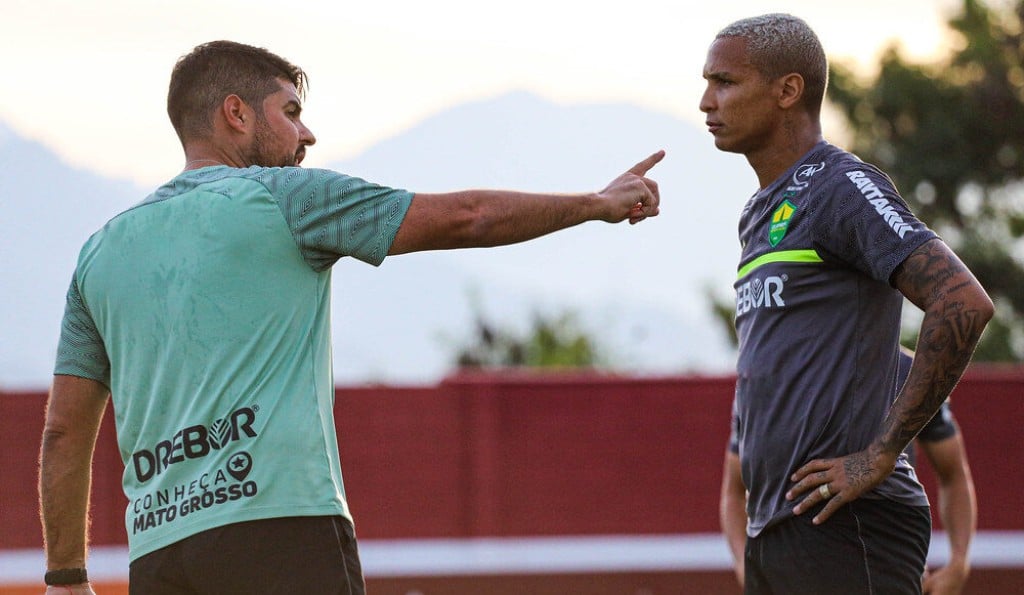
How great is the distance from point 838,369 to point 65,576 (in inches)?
70.5

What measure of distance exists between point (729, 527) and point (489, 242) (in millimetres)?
1485

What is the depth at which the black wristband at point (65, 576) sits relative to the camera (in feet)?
10.6

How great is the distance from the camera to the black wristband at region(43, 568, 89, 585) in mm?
3217

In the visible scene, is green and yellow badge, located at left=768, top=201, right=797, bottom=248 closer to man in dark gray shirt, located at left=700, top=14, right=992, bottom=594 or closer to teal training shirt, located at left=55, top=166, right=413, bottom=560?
man in dark gray shirt, located at left=700, top=14, right=992, bottom=594

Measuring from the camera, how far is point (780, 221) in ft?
11.0

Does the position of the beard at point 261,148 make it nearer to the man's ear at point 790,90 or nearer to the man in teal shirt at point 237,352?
the man in teal shirt at point 237,352

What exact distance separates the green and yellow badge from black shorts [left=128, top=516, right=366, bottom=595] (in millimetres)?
1226

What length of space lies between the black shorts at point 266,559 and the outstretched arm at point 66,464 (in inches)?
16.3

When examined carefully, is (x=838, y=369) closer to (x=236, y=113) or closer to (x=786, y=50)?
(x=786, y=50)

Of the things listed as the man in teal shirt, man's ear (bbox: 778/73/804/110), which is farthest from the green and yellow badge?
the man in teal shirt

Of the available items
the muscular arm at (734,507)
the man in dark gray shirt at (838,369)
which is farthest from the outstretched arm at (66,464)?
the muscular arm at (734,507)

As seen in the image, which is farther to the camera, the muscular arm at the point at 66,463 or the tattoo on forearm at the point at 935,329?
the muscular arm at the point at 66,463

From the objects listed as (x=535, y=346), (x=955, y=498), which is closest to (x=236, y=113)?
(x=955, y=498)

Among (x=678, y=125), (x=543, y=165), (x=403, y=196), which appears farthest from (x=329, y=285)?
(x=678, y=125)
